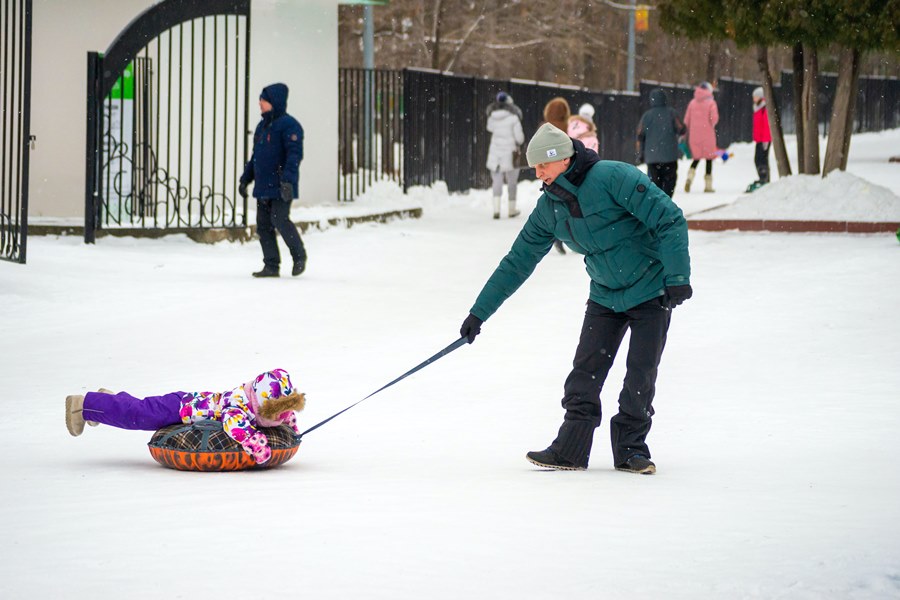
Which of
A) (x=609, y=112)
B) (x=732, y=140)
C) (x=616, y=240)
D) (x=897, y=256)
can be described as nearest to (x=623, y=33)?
(x=732, y=140)

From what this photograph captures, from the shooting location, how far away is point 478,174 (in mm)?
24875

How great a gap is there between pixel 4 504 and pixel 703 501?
Answer: 269cm

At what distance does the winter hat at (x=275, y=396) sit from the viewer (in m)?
5.61

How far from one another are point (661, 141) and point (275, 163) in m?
7.35

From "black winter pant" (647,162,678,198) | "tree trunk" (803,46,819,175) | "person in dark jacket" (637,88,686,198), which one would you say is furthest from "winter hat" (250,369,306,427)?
"tree trunk" (803,46,819,175)

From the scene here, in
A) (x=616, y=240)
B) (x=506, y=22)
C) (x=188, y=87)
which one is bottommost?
(x=616, y=240)

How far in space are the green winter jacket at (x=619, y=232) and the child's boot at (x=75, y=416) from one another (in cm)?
181

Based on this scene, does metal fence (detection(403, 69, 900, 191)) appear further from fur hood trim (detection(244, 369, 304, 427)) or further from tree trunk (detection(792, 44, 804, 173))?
fur hood trim (detection(244, 369, 304, 427))

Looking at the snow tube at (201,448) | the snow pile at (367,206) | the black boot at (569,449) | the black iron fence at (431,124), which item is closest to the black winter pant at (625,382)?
the black boot at (569,449)

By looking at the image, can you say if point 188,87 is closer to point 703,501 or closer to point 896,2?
point 896,2

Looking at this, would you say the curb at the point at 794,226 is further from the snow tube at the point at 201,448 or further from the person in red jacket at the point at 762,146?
the snow tube at the point at 201,448

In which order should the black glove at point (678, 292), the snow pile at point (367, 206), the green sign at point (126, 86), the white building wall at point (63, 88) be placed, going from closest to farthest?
the black glove at point (678, 292) < the green sign at point (126, 86) < the white building wall at point (63, 88) < the snow pile at point (367, 206)

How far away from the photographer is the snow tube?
5695 mm

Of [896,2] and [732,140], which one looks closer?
[896,2]
